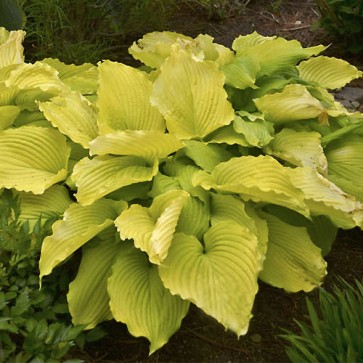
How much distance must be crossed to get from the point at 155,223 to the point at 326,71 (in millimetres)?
1258

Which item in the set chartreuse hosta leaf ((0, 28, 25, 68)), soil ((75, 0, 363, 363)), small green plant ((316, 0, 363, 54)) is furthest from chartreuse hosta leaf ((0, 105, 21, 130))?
small green plant ((316, 0, 363, 54))

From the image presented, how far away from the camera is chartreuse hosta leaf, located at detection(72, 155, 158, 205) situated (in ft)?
6.56

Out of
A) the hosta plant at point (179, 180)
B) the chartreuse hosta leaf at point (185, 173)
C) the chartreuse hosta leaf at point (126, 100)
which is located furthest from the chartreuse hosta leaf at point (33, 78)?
the chartreuse hosta leaf at point (185, 173)

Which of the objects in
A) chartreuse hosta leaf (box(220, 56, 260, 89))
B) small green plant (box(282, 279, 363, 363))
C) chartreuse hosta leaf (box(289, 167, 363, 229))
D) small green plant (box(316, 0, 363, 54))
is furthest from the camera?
small green plant (box(316, 0, 363, 54))

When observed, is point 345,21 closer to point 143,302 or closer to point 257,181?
point 257,181

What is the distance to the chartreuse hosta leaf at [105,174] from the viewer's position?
2.00 meters

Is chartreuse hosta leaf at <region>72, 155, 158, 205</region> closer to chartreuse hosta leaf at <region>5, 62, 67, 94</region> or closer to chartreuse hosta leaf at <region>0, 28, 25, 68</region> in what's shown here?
chartreuse hosta leaf at <region>5, 62, 67, 94</region>

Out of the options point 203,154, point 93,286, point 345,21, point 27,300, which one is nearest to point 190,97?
point 203,154

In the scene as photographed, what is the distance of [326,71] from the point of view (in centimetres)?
282

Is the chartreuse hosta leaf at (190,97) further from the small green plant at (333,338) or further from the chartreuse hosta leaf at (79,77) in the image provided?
the small green plant at (333,338)

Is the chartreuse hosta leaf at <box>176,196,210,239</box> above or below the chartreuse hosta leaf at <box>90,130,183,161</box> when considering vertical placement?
below

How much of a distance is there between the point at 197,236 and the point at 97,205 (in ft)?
1.10

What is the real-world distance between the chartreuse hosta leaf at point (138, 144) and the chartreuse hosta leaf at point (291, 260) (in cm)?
42

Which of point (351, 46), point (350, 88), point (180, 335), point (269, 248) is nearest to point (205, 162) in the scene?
point (269, 248)
